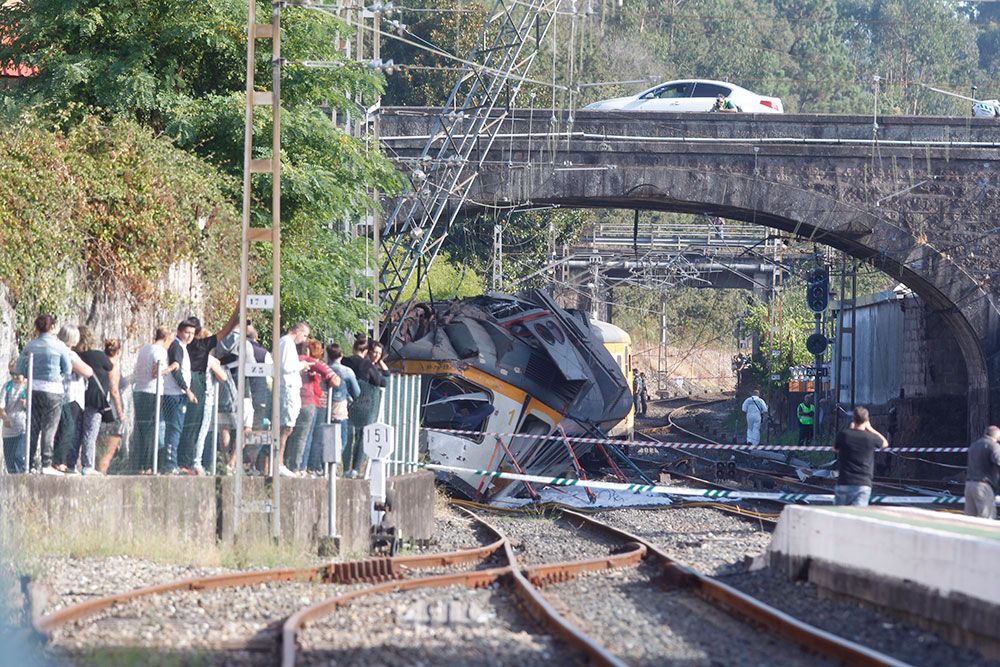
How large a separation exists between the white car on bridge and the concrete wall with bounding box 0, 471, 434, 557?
2115cm

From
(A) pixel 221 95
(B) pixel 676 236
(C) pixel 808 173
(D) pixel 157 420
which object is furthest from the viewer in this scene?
(B) pixel 676 236

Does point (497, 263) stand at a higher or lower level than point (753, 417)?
higher

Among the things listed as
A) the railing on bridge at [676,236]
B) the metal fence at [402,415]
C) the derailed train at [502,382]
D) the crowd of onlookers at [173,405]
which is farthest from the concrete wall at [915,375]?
the crowd of onlookers at [173,405]

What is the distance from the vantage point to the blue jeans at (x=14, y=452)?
502 inches

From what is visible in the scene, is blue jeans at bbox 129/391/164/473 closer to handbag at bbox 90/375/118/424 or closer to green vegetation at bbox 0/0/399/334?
handbag at bbox 90/375/118/424

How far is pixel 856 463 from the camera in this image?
15.3m

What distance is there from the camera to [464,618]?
973 cm

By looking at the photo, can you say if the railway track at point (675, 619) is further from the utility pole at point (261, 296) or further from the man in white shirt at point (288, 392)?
the utility pole at point (261, 296)

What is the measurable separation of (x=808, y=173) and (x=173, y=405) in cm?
1840

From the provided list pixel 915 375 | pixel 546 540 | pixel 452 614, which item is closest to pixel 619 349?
pixel 915 375

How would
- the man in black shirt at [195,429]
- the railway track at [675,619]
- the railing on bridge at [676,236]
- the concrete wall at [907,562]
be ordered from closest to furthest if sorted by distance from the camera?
1. the railway track at [675,619]
2. the concrete wall at [907,562]
3. the man in black shirt at [195,429]
4. the railing on bridge at [676,236]

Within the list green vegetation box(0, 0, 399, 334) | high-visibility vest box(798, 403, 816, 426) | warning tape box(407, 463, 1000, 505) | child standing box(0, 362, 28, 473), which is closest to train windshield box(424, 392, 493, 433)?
green vegetation box(0, 0, 399, 334)

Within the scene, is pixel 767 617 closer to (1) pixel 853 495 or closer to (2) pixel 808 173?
(1) pixel 853 495

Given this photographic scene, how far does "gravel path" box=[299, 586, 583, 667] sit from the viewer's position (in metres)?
8.16
